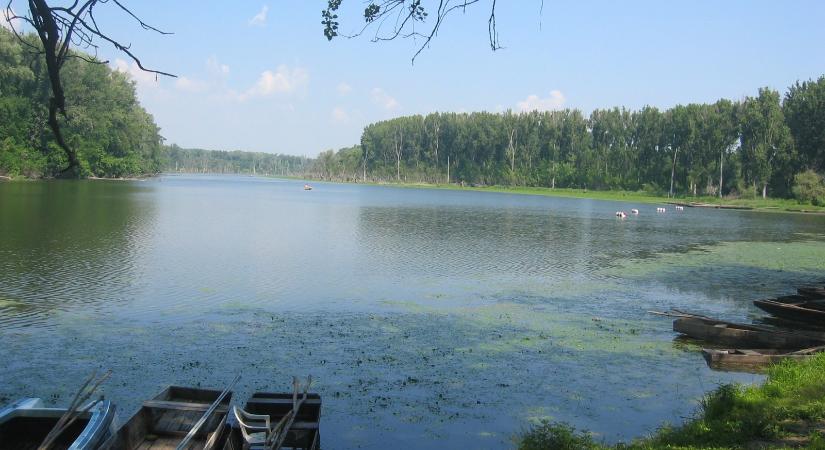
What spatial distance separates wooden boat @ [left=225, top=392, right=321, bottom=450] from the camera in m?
9.16

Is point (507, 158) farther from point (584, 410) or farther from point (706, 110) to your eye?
point (584, 410)

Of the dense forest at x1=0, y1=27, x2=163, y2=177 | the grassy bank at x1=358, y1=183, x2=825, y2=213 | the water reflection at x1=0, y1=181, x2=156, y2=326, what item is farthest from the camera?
the grassy bank at x1=358, y1=183, x2=825, y2=213

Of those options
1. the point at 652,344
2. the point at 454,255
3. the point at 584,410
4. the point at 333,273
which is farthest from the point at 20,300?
the point at 454,255

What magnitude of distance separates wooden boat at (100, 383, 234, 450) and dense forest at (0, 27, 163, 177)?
82469mm

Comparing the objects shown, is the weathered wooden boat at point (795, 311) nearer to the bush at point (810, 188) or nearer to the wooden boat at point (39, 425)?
the wooden boat at point (39, 425)

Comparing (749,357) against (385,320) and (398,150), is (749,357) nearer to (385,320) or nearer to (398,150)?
(385,320)

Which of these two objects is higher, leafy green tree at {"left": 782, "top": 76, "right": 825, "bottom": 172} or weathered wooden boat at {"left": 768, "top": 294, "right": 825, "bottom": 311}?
leafy green tree at {"left": 782, "top": 76, "right": 825, "bottom": 172}

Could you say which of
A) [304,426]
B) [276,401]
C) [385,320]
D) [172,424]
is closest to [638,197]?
[385,320]

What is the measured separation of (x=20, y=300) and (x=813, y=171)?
111148mm

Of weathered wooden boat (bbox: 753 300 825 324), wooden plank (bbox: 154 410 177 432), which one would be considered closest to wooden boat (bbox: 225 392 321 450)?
wooden plank (bbox: 154 410 177 432)

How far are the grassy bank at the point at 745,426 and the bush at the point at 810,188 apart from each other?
97.3m

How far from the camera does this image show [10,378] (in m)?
12.8

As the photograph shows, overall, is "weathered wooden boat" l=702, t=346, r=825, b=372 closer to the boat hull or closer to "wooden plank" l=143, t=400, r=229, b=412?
the boat hull

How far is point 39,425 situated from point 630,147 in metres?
147
